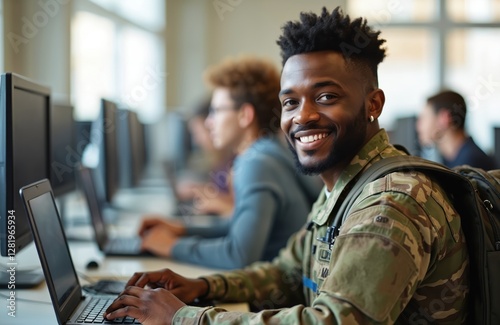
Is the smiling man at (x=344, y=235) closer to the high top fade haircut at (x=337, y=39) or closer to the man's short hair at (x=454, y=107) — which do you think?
the high top fade haircut at (x=337, y=39)

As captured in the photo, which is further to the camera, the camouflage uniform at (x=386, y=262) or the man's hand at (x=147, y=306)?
the man's hand at (x=147, y=306)

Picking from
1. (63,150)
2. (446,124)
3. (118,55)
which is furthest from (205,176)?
(63,150)

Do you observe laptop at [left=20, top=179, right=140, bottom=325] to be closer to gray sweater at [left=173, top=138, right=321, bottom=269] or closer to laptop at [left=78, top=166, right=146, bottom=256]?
gray sweater at [left=173, top=138, right=321, bottom=269]

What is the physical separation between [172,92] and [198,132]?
8.13 ft

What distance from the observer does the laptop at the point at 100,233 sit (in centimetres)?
203

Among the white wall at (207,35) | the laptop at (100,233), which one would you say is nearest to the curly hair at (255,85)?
the laptop at (100,233)

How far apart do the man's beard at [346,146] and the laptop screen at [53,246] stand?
1.88 ft

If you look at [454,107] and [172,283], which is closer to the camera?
[172,283]

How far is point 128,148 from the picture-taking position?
2562 mm

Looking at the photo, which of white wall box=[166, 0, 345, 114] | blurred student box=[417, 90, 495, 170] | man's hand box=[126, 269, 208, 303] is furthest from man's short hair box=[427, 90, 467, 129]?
white wall box=[166, 0, 345, 114]

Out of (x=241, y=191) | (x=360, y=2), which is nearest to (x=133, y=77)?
(x=360, y=2)

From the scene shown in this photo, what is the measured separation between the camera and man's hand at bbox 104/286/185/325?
3.46 ft

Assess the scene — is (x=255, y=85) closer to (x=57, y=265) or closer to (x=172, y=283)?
(x=172, y=283)

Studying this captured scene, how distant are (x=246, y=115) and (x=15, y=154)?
1143mm
